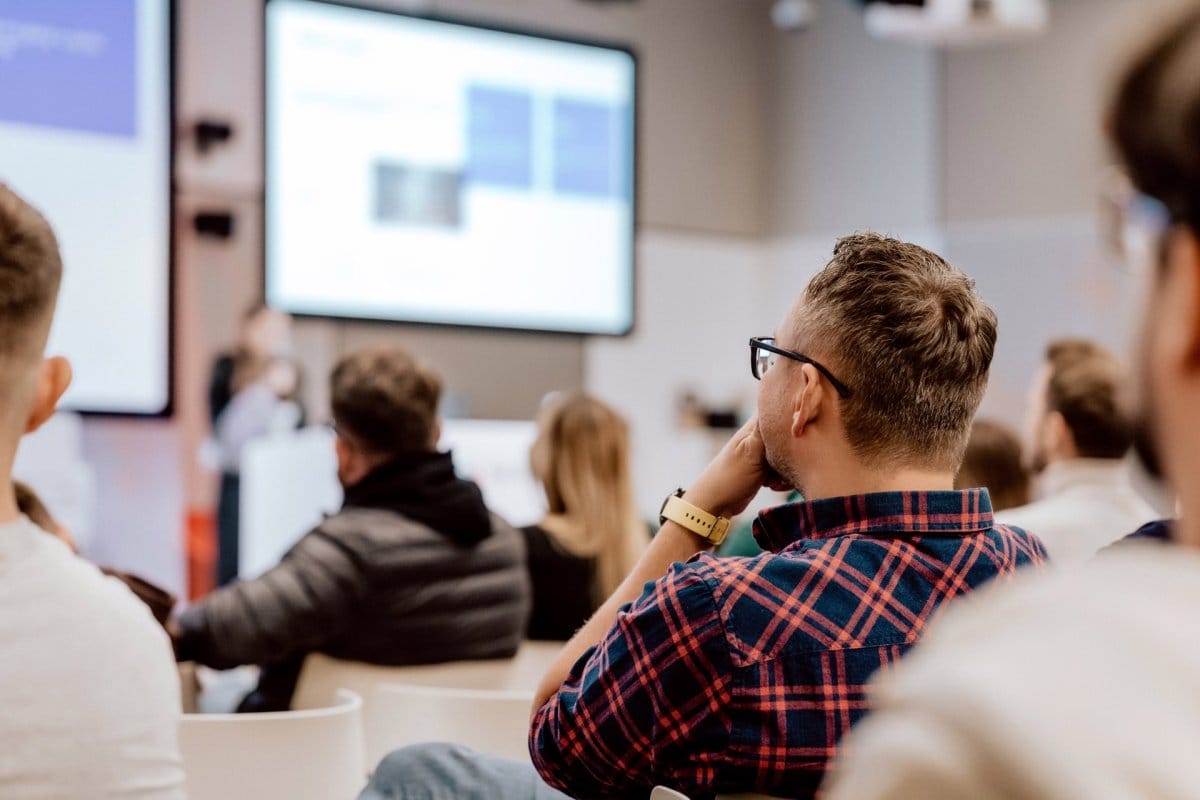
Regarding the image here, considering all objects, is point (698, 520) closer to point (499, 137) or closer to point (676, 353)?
point (499, 137)

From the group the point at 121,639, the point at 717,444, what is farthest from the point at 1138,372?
the point at 717,444

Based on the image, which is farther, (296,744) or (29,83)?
(29,83)

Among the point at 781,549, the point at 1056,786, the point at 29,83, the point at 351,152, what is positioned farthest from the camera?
the point at 351,152

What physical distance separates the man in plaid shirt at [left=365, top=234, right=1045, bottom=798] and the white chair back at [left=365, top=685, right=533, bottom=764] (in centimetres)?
34

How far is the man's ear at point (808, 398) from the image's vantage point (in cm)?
141

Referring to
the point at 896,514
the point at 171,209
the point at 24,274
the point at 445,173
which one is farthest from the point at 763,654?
the point at 445,173

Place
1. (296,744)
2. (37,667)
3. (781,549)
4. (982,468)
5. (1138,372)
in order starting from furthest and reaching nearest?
(982,468) → (296,744) → (781,549) → (37,667) → (1138,372)

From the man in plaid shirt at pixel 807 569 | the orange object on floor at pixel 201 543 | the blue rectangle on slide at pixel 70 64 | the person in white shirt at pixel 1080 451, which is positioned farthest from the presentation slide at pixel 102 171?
the man in plaid shirt at pixel 807 569

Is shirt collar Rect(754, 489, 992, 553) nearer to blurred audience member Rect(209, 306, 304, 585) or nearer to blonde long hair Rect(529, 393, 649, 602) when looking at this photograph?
blonde long hair Rect(529, 393, 649, 602)

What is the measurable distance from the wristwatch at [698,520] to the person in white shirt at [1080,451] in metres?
1.26

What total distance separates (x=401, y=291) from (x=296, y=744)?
→ 3.03 meters

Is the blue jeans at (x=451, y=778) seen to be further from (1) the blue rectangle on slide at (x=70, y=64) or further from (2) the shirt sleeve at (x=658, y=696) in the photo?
(1) the blue rectangle on slide at (x=70, y=64)

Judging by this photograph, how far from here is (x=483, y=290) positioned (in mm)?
4859

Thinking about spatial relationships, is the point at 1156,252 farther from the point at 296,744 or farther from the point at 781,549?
the point at 296,744
